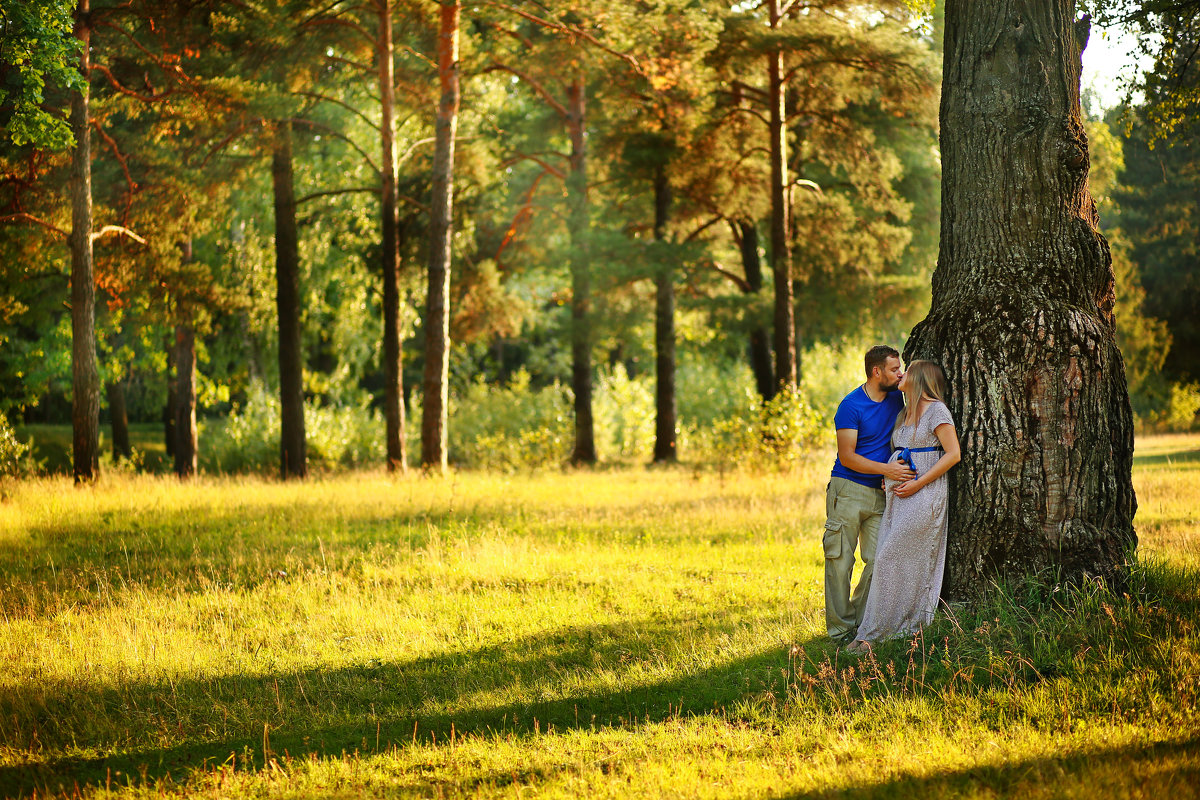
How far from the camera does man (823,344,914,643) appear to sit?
596 cm

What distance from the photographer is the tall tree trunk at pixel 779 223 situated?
655 inches

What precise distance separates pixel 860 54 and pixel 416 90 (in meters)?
8.72

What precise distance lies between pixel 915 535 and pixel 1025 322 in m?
1.56

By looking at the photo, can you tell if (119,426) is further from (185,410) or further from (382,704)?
(382,704)

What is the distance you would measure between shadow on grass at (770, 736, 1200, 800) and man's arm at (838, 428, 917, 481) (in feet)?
6.66

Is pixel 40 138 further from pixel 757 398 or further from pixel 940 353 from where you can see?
pixel 757 398

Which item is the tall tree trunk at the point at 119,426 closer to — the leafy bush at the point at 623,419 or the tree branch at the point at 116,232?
the tree branch at the point at 116,232

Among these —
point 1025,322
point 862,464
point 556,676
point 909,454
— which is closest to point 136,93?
point 556,676

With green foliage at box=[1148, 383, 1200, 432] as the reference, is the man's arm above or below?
above

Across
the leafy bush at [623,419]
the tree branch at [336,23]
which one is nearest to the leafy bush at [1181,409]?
the leafy bush at [623,419]

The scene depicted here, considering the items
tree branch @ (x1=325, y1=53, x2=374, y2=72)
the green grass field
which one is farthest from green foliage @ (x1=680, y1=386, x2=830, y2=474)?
tree branch @ (x1=325, y1=53, x2=374, y2=72)

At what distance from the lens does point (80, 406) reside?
13789 millimetres

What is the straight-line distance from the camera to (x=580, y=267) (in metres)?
20.1

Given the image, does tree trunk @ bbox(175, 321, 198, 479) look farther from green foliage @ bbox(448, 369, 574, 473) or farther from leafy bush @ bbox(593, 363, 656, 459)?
leafy bush @ bbox(593, 363, 656, 459)
